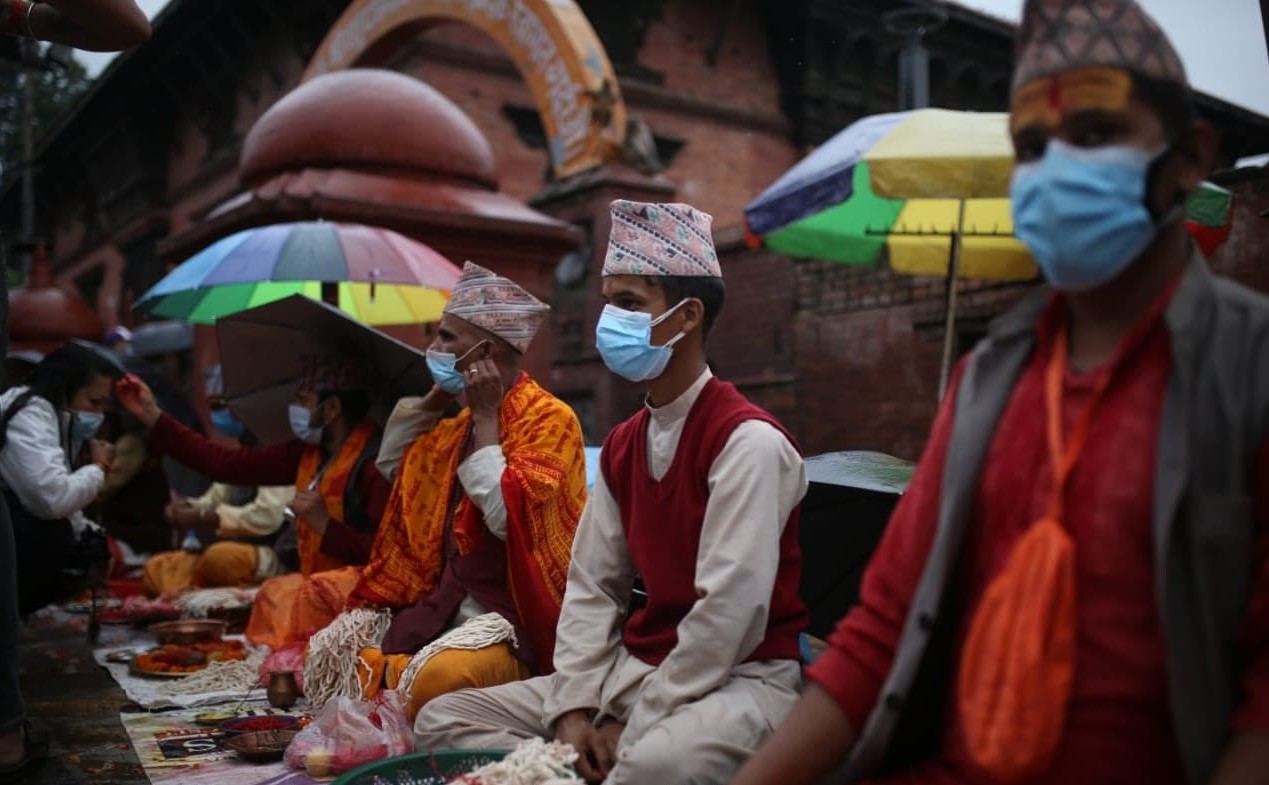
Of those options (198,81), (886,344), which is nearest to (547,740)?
(886,344)

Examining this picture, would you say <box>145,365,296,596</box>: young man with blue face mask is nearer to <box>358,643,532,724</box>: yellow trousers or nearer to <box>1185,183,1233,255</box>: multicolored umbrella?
<box>358,643,532,724</box>: yellow trousers

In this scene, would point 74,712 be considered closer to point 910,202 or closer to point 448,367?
point 448,367

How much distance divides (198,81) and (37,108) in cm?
1570

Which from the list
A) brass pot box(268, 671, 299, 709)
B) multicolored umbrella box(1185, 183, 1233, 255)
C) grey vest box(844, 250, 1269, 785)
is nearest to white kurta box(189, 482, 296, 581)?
brass pot box(268, 671, 299, 709)

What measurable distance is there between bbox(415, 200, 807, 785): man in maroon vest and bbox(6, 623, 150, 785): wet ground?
43.9 inches

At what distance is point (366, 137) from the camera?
27.3 feet

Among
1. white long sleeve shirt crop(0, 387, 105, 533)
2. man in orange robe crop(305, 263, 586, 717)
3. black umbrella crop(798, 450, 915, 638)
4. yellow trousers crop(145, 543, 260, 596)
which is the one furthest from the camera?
yellow trousers crop(145, 543, 260, 596)

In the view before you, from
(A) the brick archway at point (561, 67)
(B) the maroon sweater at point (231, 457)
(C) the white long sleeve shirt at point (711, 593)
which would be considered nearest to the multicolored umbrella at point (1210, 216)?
(C) the white long sleeve shirt at point (711, 593)

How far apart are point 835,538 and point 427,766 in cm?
125

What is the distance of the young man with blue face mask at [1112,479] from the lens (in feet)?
4.92

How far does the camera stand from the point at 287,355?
17.0ft

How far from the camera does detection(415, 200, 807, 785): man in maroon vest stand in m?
2.44

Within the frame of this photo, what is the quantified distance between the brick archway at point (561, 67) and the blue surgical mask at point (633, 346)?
7251mm

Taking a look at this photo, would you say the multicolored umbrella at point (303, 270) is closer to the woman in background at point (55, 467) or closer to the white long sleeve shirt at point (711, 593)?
the woman in background at point (55, 467)
